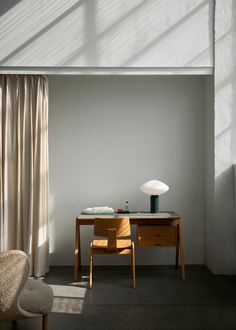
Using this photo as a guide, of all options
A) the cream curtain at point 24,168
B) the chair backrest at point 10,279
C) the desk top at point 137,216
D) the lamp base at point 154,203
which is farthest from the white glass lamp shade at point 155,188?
the chair backrest at point 10,279

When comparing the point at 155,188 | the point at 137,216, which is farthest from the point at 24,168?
the point at 155,188

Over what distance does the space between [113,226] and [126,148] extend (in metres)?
1.24

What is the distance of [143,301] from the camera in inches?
140

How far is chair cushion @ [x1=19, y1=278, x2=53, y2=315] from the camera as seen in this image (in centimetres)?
273

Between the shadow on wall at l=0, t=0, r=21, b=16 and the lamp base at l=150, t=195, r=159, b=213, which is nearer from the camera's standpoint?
the shadow on wall at l=0, t=0, r=21, b=16

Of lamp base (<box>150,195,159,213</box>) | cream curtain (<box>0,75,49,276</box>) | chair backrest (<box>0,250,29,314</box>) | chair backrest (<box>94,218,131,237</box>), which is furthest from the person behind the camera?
lamp base (<box>150,195,159,213</box>)

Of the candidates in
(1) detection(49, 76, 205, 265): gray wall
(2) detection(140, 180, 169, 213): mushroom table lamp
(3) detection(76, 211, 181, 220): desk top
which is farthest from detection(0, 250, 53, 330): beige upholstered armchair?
(1) detection(49, 76, 205, 265): gray wall

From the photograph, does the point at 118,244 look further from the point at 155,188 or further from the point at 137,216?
the point at 155,188

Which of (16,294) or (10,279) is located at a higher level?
(10,279)

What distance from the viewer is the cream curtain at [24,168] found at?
14.4ft

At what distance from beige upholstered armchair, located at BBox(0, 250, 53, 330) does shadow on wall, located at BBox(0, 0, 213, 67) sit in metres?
2.37

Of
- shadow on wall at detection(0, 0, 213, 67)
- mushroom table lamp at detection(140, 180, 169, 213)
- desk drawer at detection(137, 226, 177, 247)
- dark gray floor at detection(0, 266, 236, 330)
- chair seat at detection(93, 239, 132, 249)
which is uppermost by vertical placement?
shadow on wall at detection(0, 0, 213, 67)

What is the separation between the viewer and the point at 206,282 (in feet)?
13.5

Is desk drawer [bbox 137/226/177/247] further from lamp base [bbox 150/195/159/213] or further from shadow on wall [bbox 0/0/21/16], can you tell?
shadow on wall [bbox 0/0/21/16]
